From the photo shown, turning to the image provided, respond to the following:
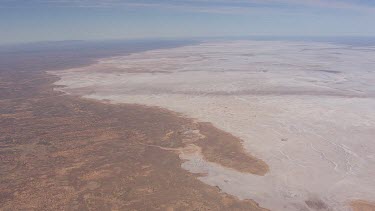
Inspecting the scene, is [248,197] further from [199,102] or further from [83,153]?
[199,102]

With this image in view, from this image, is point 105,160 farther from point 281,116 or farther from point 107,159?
point 281,116

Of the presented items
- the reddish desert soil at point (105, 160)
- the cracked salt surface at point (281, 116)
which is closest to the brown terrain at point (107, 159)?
the reddish desert soil at point (105, 160)

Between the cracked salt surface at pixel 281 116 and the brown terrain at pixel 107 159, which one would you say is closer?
the brown terrain at pixel 107 159

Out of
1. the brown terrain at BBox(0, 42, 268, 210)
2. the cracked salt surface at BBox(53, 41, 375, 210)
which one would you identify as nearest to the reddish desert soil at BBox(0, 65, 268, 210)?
the brown terrain at BBox(0, 42, 268, 210)

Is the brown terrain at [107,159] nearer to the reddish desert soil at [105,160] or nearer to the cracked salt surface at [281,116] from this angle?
the reddish desert soil at [105,160]

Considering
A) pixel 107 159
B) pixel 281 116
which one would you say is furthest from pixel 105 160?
pixel 281 116

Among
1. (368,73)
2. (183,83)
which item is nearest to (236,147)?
(183,83)

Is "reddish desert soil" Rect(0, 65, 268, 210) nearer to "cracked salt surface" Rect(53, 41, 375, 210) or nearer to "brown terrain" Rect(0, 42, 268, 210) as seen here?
"brown terrain" Rect(0, 42, 268, 210)
